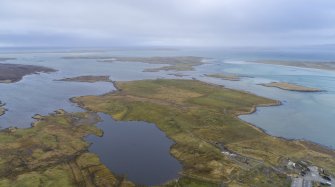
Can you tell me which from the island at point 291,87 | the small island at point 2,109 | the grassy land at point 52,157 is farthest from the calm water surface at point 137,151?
the island at point 291,87

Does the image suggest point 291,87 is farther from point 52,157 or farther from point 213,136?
point 52,157

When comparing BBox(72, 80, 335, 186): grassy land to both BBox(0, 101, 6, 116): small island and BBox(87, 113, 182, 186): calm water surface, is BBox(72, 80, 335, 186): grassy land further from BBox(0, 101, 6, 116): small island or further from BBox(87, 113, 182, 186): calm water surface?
BBox(0, 101, 6, 116): small island

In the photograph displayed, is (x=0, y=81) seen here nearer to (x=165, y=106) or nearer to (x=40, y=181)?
(x=165, y=106)

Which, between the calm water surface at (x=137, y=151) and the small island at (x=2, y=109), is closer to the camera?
the calm water surface at (x=137, y=151)

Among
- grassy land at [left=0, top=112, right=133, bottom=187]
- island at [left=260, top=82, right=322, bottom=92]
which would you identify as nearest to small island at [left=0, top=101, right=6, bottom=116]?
grassy land at [left=0, top=112, right=133, bottom=187]

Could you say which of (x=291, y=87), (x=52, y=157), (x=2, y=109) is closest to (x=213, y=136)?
(x=52, y=157)

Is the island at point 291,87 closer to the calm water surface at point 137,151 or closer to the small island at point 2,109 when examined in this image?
the calm water surface at point 137,151
